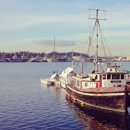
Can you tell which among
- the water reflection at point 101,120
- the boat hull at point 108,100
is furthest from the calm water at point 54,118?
the boat hull at point 108,100

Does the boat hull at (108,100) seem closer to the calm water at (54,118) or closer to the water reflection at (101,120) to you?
the water reflection at (101,120)

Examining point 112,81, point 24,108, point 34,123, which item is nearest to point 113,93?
point 112,81

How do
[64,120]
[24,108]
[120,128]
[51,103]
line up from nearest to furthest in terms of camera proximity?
1. [120,128]
2. [64,120]
3. [24,108]
4. [51,103]

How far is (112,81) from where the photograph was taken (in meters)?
47.6

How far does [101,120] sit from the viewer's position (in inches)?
1650

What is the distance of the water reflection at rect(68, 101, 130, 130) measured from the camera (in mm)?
38688

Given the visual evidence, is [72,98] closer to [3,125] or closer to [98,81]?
[98,81]

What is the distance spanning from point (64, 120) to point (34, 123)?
4602mm

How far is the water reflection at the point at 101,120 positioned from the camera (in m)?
38.7

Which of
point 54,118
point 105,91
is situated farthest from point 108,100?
point 54,118

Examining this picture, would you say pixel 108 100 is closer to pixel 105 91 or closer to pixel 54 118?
pixel 105 91

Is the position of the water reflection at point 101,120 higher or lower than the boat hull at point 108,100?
lower

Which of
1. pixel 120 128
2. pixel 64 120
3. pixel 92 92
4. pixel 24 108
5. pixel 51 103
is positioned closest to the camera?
pixel 120 128

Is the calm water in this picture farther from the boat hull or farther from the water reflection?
the boat hull
